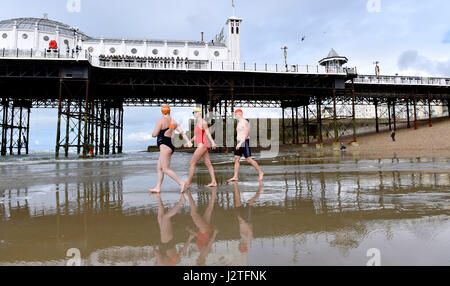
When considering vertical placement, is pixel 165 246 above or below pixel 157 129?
below

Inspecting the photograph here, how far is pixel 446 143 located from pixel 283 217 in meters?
27.5

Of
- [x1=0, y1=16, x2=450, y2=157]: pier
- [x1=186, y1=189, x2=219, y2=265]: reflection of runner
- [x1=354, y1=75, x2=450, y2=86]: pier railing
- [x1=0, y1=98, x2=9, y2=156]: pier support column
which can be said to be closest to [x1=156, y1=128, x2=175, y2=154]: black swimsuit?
[x1=186, y1=189, x2=219, y2=265]: reflection of runner

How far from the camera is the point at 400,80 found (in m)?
32.2

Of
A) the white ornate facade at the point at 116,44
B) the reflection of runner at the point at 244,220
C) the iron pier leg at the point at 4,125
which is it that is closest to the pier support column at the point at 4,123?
the iron pier leg at the point at 4,125

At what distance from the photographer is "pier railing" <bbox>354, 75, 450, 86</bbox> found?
102ft

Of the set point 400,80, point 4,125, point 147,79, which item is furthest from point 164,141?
point 4,125

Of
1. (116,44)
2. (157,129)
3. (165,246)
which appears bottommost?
(165,246)

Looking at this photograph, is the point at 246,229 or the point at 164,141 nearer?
the point at 246,229

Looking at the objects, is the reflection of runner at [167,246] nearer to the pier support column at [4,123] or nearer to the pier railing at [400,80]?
the pier railing at [400,80]

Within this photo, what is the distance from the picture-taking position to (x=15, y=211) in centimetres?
312

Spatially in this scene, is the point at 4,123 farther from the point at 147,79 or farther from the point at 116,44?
the point at 147,79

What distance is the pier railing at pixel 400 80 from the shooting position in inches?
1227

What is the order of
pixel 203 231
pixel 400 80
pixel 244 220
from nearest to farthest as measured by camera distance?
pixel 203 231, pixel 244 220, pixel 400 80

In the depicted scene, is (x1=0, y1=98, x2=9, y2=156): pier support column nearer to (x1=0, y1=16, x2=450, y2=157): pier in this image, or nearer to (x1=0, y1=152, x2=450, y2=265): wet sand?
(x1=0, y1=16, x2=450, y2=157): pier
